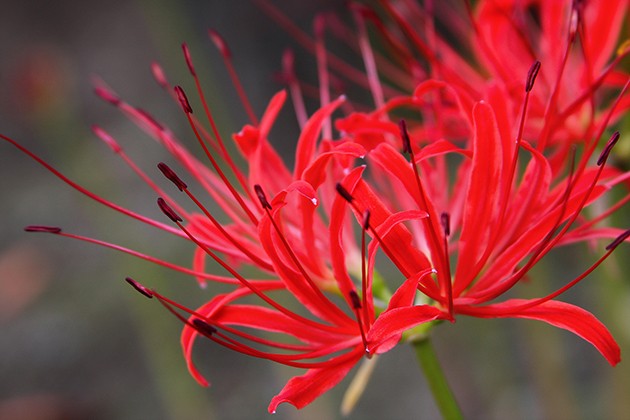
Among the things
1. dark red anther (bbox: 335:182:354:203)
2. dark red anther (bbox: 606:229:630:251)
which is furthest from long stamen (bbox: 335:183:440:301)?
dark red anther (bbox: 606:229:630:251)

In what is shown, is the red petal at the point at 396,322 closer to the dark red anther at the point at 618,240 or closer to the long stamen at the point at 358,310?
the long stamen at the point at 358,310

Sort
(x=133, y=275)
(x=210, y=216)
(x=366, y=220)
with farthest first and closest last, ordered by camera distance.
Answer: (x=133, y=275)
(x=210, y=216)
(x=366, y=220)

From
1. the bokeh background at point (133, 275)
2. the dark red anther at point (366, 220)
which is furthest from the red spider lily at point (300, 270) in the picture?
the bokeh background at point (133, 275)

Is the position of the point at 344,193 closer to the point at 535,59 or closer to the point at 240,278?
the point at 240,278

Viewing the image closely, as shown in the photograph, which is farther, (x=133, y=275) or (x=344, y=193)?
(x=133, y=275)

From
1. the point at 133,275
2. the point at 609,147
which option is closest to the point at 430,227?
the point at 609,147

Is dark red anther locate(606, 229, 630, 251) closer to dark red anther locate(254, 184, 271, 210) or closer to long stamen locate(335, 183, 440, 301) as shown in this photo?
long stamen locate(335, 183, 440, 301)
